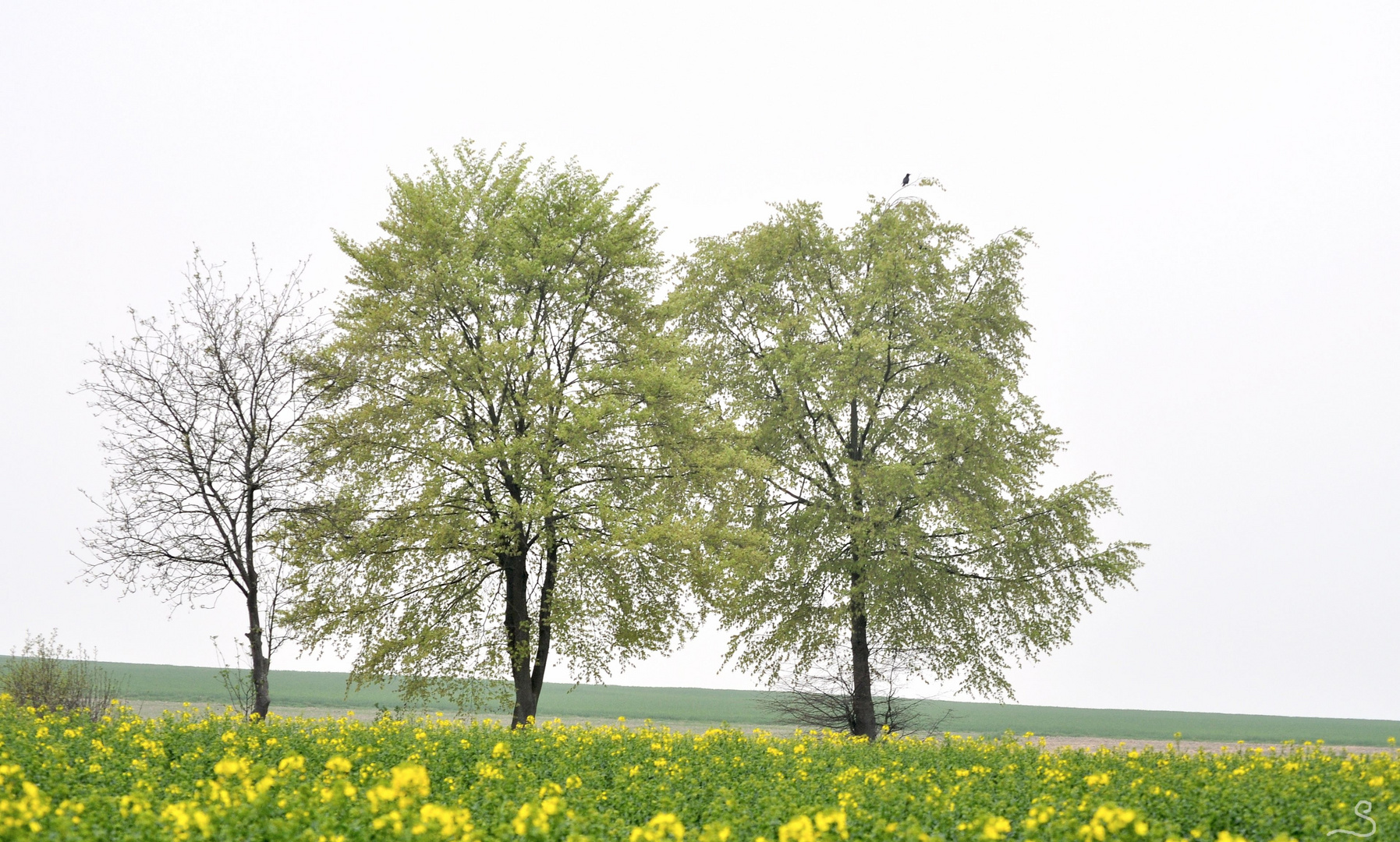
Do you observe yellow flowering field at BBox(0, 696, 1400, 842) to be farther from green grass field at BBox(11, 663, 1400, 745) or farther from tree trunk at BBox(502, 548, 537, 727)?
green grass field at BBox(11, 663, 1400, 745)

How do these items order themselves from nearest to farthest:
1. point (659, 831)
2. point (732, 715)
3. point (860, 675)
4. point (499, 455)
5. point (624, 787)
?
point (659, 831), point (624, 787), point (499, 455), point (860, 675), point (732, 715)

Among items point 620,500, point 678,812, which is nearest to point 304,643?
point 620,500

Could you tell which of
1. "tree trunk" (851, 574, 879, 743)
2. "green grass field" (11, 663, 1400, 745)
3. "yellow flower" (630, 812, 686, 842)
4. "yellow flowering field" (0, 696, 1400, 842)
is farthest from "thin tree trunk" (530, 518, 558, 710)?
"green grass field" (11, 663, 1400, 745)

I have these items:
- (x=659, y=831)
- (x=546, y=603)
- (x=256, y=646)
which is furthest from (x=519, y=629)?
(x=659, y=831)

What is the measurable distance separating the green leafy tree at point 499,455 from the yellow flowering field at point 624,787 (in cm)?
391

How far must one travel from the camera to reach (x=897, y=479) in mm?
18609

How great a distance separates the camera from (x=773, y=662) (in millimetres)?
20609

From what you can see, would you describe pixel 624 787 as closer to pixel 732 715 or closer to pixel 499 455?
pixel 499 455

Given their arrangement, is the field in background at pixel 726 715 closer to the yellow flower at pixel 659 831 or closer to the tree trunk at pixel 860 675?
the tree trunk at pixel 860 675

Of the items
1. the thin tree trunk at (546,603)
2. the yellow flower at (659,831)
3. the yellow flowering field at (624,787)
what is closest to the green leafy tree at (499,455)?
the thin tree trunk at (546,603)

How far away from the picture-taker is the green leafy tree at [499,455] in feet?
56.0

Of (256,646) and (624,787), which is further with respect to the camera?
(256,646)

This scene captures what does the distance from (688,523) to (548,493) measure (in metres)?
2.50

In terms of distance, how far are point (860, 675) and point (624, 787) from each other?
1208 cm
